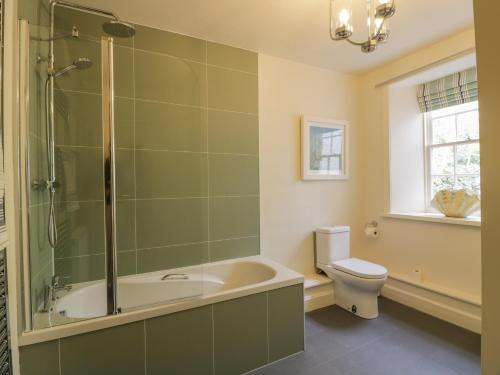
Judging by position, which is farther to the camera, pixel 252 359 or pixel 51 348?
pixel 252 359

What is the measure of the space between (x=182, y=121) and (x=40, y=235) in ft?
4.14

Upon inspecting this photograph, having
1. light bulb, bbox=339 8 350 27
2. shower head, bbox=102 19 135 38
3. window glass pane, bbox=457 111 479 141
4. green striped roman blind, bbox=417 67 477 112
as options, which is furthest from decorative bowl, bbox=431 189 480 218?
shower head, bbox=102 19 135 38

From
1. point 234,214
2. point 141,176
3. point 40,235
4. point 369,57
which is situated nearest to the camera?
point 40,235

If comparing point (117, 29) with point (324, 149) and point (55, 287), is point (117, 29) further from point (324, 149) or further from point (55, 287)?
point (324, 149)

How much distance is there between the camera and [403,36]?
228cm

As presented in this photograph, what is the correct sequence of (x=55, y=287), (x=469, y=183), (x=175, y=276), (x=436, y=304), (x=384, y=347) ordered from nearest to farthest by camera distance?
(x=55, y=287)
(x=384, y=347)
(x=175, y=276)
(x=436, y=304)
(x=469, y=183)

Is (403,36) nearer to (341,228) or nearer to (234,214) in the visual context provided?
(341,228)

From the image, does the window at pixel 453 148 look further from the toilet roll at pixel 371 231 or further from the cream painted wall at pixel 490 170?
the cream painted wall at pixel 490 170

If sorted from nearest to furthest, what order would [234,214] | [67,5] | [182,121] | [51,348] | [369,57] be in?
[51,348], [67,5], [182,121], [234,214], [369,57]

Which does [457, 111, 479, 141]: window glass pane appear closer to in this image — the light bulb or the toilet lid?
the toilet lid

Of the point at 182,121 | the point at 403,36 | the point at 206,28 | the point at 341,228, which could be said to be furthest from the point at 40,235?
the point at 403,36

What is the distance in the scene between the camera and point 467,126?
2633mm

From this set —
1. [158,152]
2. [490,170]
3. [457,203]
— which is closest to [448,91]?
[457,203]

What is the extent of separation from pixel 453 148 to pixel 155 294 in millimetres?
3174
